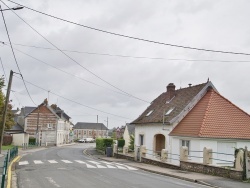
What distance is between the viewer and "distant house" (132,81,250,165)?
2662 centimetres

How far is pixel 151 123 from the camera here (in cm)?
3378

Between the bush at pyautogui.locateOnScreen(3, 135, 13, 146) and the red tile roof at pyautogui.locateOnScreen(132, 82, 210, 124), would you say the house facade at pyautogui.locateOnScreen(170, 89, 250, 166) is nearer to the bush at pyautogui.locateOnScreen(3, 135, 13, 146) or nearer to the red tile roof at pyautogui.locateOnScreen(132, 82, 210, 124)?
the red tile roof at pyautogui.locateOnScreen(132, 82, 210, 124)

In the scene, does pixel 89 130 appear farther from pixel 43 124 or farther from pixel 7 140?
pixel 7 140

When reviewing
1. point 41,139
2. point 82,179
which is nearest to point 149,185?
point 82,179

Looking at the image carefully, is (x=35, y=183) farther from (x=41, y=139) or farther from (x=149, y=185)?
(x=41, y=139)

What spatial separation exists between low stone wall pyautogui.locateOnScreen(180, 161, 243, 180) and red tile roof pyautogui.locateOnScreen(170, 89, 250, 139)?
386 centimetres

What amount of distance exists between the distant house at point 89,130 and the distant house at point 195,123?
10865 centimetres

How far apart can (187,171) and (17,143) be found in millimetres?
52012

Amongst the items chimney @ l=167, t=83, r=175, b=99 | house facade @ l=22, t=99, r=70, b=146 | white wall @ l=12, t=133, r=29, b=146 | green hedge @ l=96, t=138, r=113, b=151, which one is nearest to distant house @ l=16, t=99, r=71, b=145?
house facade @ l=22, t=99, r=70, b=146

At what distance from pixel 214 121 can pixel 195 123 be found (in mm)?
1496

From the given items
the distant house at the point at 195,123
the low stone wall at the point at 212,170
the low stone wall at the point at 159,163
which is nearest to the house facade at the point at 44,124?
the distant house at the point at 195,123

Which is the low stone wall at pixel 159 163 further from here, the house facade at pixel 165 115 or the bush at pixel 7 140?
the bush at pixel 7 140

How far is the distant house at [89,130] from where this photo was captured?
475ft

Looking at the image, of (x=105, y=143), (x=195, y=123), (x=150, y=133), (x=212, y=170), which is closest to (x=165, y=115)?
(x=150, y=133)
